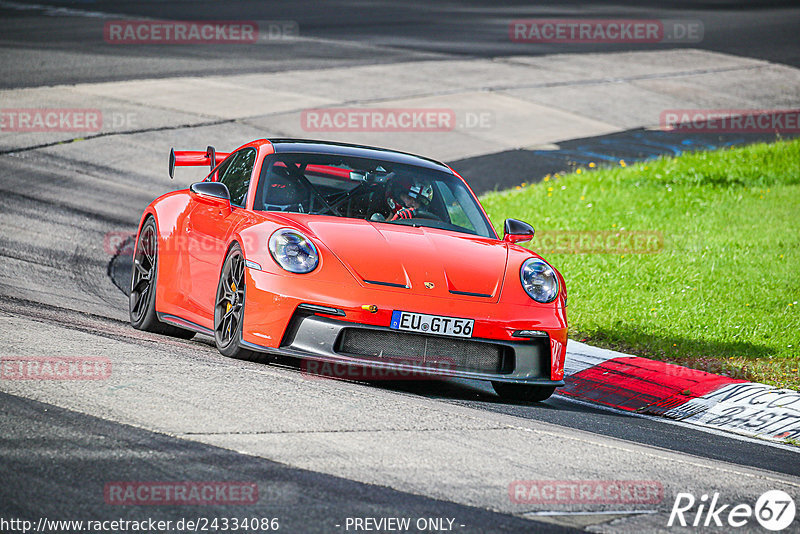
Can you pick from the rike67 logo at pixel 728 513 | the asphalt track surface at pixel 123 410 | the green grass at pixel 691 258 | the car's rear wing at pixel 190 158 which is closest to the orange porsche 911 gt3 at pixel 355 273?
the asphalt track surface at pixel 123 410

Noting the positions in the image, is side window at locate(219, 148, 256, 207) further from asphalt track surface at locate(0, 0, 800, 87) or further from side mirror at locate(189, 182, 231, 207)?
asphalt track surface at locate(0, 0, 800, 87)

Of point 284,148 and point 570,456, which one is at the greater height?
point 284,148

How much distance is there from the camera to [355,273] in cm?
620

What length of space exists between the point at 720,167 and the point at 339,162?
35.2ft

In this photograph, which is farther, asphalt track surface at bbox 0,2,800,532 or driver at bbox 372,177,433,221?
driver at bbox 372,177,433,221

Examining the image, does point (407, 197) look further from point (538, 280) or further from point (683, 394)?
point (683, 394)

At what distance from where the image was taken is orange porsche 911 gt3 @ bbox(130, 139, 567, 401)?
6074mm

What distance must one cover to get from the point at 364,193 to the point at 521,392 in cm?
171

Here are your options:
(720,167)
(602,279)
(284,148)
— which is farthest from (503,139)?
(284,148)

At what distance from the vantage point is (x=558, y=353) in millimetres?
6520

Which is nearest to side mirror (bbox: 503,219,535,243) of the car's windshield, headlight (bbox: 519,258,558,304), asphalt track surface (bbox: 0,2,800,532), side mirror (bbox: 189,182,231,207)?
the car's windshield

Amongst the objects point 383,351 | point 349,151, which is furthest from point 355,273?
point 349,151

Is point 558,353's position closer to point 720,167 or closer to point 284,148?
point 284,148

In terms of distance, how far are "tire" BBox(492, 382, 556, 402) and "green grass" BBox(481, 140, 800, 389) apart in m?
1.82
